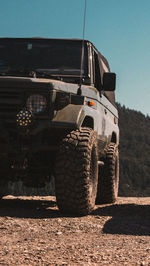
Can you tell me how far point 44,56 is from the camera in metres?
6.30

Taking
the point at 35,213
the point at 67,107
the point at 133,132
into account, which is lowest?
the point at 133,132

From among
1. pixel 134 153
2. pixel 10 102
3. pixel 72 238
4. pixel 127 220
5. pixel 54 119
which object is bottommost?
pixel 134 153

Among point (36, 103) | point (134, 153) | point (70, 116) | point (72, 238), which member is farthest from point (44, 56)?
point (134, 153)

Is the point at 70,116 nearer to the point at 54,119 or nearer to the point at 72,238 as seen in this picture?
the point at 54,119

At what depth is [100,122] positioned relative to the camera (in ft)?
21.5

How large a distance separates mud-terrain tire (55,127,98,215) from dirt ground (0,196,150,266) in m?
0.17

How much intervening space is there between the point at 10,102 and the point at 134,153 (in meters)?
73.5

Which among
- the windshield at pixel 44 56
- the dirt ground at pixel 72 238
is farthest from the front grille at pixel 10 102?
the dirt ground at pixel 72 238

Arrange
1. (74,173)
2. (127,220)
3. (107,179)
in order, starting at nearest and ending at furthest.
Result: (74,173) → (127,220) → (107,179)

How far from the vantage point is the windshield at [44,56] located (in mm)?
6152

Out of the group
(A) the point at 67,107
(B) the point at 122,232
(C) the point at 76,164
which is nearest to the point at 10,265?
(B) the point at 122,232

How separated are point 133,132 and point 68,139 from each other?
81626mm

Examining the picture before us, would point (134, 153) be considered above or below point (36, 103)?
below

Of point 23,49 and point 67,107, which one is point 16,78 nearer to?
point 67,107
